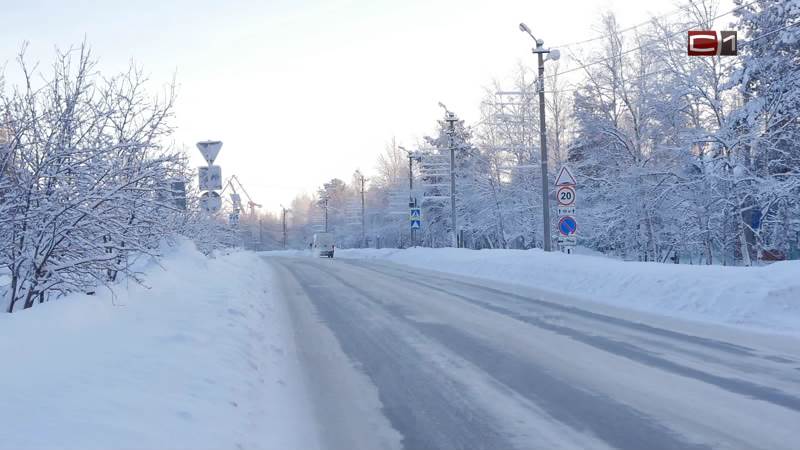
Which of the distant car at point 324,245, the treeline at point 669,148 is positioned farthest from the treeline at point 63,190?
the distant car at point 324,245

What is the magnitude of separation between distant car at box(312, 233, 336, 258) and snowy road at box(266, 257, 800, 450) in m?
55.9

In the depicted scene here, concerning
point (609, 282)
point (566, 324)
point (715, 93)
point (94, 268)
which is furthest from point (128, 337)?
point (715, 93)

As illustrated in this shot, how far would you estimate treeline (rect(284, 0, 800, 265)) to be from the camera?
2527 cm

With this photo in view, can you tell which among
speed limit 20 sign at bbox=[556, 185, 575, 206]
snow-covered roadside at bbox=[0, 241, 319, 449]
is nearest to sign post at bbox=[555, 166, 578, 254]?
speed limit 20 sign at bbox=[556, 185, 575, 206]

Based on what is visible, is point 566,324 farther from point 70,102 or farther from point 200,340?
point 70,102

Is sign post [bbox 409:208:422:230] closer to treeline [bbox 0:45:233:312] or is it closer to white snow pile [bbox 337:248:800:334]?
white snow pile [bbox 337:248:800:334]

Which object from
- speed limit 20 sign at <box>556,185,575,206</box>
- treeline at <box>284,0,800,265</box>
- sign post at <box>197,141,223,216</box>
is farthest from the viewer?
treeline at <box>284,0,800,265</box>

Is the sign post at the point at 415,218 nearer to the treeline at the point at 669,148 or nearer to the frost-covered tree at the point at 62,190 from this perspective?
the treeline at the point at 669,148

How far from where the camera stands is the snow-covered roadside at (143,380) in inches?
183

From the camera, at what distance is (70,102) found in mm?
9359

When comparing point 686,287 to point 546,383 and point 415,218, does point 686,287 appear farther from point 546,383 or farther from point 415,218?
point 415,218

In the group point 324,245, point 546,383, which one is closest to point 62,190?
point 546,383

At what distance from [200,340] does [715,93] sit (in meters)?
28.0

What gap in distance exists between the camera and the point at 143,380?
6.11 metres
